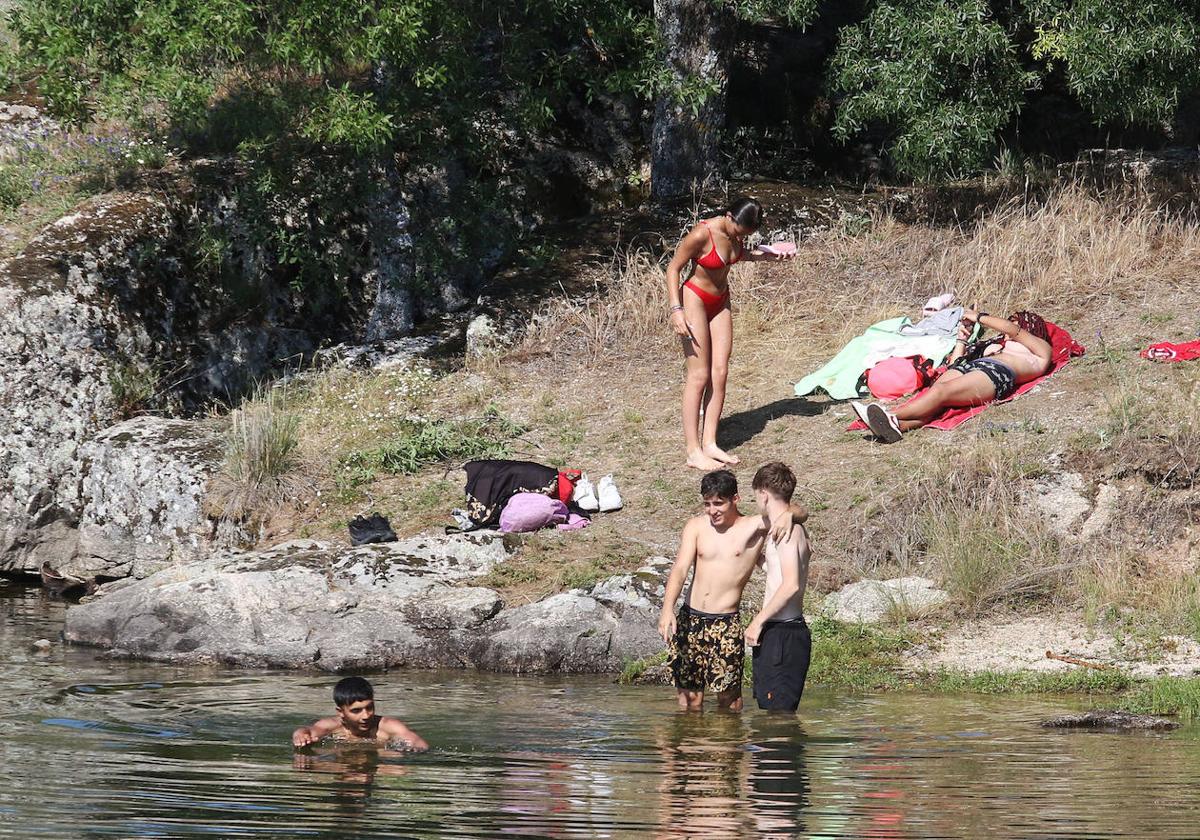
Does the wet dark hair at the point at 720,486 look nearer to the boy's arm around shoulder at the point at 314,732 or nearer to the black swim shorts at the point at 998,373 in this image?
the boy's arm around shoulder at the point at 314,732

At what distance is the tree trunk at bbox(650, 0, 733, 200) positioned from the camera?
18.1 meters

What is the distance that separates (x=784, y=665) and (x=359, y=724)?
226 cm

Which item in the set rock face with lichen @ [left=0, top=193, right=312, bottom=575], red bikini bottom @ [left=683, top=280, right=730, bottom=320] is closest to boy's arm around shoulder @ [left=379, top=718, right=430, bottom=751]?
red bikini bottom @ [left=683, top=280, right=730, bottom=320]

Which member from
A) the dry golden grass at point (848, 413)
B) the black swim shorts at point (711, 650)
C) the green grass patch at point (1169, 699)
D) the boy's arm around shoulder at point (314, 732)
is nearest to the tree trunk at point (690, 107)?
the dry golden grass at point (848, 413)

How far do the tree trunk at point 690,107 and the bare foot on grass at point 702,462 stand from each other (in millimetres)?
6009

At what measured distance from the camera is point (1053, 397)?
13.2m

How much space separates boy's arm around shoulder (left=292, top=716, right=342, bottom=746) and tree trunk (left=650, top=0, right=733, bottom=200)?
1096cm

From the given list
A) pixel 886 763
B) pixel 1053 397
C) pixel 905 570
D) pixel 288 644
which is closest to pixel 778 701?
pixel 886 763

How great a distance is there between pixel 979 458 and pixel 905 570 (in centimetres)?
124

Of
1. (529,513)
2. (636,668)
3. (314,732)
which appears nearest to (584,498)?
(529,513)

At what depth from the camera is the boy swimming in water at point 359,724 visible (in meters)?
7.84

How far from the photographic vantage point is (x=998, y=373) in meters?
13.2

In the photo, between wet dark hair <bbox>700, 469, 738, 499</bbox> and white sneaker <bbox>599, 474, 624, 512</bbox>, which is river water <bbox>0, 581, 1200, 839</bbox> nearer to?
wet dark hair <bbox>700, 469, 738, 499</bbox>

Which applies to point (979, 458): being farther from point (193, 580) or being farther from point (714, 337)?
point (193, 580)
